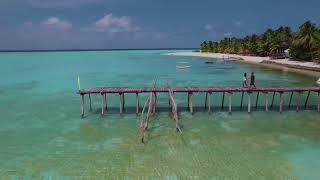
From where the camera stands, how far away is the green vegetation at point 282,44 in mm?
60312

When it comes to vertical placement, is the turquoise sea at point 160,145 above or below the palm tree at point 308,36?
below

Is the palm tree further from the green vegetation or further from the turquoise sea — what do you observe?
the turquoise sea

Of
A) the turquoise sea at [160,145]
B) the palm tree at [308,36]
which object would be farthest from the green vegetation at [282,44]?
the turquoise sea at [160,145]

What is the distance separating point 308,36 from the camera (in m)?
60.4

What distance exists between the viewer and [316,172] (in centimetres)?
1520

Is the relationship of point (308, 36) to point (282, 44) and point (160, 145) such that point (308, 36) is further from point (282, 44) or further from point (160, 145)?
point (160, 145)

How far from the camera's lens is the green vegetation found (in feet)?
198

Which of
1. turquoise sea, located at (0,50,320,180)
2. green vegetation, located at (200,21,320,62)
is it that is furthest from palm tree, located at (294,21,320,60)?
turquoise sea, located at (0,50,320,180)

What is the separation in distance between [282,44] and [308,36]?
59.6 feet

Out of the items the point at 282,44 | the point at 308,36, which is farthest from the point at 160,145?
the point at 282,44

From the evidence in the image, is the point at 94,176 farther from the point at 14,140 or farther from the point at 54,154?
the point at 14,140

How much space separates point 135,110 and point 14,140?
995 centimetres

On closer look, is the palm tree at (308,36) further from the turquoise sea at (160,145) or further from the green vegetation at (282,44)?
the turquoise sea at (160,145)

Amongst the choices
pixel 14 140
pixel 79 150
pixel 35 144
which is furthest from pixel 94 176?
pixel 14 140
